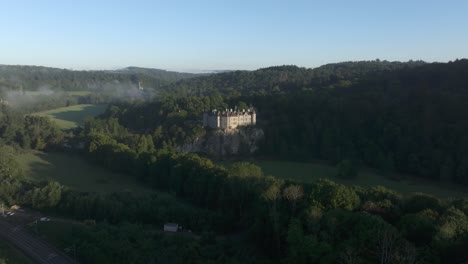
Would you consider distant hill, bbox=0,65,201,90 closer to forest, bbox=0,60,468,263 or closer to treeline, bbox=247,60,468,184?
forest, bbox=0,60,468,263

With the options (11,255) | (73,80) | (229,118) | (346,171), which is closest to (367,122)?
(346,171)

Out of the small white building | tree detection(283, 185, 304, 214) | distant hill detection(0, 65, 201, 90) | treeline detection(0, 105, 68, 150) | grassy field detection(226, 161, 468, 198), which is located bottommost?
grassy field detection(226, 161, 468, 198)

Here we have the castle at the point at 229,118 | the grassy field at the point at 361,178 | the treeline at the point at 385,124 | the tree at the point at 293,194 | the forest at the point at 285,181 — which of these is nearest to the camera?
the forest at the point at 285,181

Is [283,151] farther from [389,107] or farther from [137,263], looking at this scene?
[137,263]

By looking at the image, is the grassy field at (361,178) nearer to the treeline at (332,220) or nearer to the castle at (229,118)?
the castle at (229,118)

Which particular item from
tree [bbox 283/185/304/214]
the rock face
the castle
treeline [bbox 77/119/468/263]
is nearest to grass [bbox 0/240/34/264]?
treeline [bbox 77/119/468/263]

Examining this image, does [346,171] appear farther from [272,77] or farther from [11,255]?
[272,77]

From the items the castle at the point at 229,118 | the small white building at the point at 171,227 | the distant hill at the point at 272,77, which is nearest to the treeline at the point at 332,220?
the small white building at the point at 171,227
